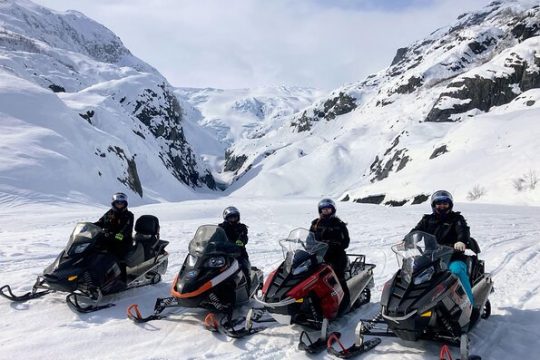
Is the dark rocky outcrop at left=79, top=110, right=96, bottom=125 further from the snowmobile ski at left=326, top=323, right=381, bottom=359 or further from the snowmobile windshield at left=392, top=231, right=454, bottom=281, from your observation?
the snowmobile windshield at left=392, top=231, right=454, bottom=281

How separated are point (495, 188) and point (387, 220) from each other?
1727 cm

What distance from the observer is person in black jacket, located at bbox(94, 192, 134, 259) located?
7945mm

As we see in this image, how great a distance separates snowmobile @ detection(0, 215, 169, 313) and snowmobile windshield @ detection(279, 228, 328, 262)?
2927 mm

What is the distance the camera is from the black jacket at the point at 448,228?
6.28 m

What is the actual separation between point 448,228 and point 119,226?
5.40 m

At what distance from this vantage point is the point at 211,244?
6.74 m

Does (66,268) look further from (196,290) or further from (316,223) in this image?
(316,223)

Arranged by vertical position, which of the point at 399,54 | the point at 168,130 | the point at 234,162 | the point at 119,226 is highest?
the point at 399,54

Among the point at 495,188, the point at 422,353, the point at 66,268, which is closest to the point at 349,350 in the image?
the point at 422,353

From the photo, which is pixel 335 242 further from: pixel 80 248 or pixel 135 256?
pixel 80 248

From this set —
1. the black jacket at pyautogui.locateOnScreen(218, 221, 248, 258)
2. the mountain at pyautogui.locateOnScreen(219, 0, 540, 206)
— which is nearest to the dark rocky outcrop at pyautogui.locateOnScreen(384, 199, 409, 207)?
the mountain at pyautogui.locateOnScreen(219, 0, 540, 206)

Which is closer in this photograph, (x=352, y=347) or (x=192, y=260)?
(x=352, y=347)

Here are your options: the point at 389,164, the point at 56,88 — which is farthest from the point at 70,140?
the point at 56,88

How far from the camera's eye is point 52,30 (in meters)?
198
